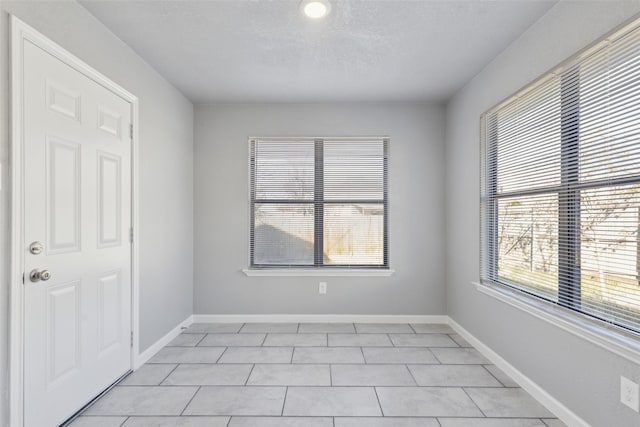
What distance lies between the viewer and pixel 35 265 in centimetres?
174

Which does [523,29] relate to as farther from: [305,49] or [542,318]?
[542,318]

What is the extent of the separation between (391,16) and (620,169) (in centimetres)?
151

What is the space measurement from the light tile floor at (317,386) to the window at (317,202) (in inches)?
33.7

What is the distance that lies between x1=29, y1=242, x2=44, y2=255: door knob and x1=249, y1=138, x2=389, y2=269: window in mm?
2187

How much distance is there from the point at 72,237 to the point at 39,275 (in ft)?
0.97

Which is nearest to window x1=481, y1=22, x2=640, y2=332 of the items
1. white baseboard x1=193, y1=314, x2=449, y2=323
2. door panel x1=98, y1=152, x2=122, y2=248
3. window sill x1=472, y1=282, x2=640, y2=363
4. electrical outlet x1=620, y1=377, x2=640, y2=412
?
window sill x1=472, y1=282, x2=640, y2=363

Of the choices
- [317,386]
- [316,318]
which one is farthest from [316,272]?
[317,386]

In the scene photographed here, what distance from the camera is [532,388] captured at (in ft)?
7.41

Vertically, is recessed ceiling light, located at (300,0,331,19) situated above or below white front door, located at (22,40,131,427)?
above

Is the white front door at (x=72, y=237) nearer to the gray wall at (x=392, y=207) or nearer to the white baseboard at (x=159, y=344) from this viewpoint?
the white baseboard at (x=159, y=344)

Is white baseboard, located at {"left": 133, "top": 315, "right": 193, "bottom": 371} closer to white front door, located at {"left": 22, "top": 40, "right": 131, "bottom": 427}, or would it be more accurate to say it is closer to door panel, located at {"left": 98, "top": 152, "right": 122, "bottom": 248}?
white front door, located at {"left": 22, "top": 40, "right": 131, "bottom": 427}

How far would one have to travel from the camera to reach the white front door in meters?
1.73

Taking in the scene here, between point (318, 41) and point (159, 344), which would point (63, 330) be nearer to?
point (159, 344)

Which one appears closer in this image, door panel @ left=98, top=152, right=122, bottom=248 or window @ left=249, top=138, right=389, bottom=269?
door panel @ left=98, top=152, right=122, bottom=248
